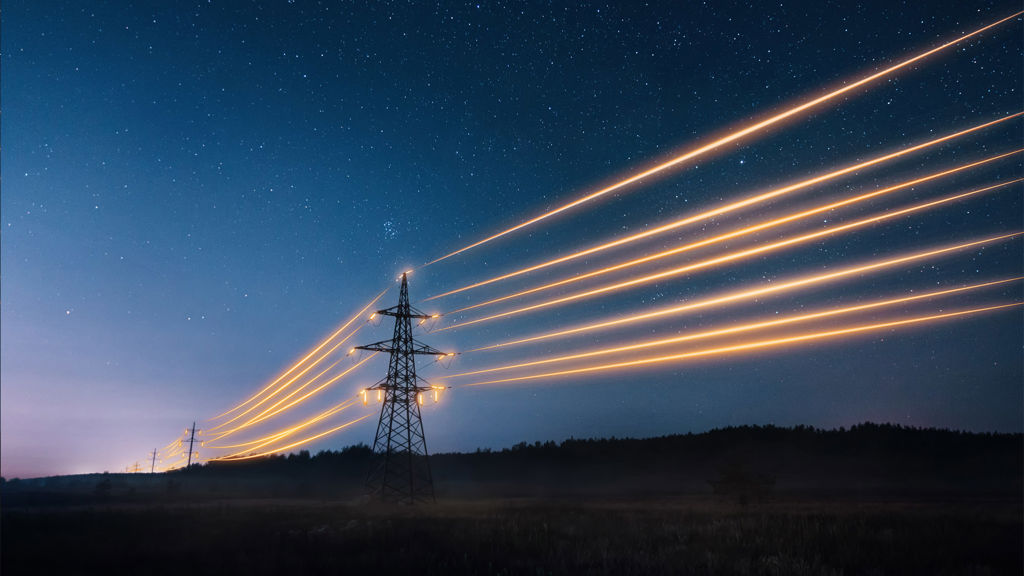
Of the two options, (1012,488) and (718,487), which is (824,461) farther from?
(718,487)

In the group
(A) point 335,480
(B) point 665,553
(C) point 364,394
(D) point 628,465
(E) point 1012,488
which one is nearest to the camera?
(B) point 665,553

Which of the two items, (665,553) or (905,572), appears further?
(665,553)

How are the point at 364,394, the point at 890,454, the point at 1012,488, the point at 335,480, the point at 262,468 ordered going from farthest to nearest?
the point at 262,468, the point at 335,480, the point at 890,454, the point at 1012,488, the point at 364,394

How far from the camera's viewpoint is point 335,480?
83562mm

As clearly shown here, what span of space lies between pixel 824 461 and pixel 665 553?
265 ft

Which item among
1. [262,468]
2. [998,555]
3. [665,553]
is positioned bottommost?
[998,555]

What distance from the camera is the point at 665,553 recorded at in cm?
1179

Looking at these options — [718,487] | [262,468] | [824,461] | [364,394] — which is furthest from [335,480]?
[824,461]

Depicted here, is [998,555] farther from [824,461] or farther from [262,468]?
[262,468]

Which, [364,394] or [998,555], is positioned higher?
[364,394]

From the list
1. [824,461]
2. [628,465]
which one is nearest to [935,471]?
[824,461]

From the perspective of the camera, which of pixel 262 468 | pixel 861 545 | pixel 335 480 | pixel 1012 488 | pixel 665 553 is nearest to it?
pixel 665 553

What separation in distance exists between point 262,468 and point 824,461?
3832 inches

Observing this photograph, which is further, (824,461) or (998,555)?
(824,461)
